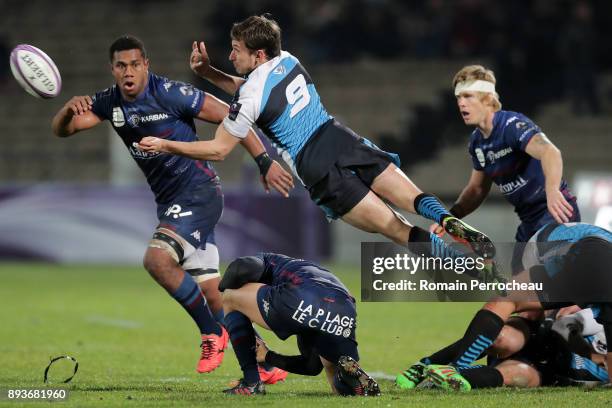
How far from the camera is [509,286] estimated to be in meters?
6.56

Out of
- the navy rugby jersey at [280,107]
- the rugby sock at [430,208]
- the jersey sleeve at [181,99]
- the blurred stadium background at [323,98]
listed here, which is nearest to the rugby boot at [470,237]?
the rugby sock at [430,208]

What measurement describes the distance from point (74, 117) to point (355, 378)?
117 inches

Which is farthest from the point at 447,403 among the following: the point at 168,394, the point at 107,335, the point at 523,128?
the point at 107,335

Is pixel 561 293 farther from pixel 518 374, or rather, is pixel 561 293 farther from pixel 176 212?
pixel 176 212

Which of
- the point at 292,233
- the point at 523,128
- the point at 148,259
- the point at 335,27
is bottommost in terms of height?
the point at 148,259

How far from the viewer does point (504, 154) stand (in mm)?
7387

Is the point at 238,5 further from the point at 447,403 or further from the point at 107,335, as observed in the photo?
the point at 447,403

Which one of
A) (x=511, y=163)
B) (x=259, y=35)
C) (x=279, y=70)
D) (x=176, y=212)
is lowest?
(x=176, y=212)

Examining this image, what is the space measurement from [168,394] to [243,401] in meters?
0.63

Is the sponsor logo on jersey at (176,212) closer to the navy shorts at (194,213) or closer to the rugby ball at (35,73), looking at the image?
the navy shorts at (194,213)

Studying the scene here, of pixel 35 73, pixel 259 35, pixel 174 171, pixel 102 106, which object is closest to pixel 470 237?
pixel 259 35

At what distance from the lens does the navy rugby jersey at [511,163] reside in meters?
7.26

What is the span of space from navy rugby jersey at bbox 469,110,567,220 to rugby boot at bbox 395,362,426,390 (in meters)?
1.67

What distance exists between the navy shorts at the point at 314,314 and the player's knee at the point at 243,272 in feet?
0.33
